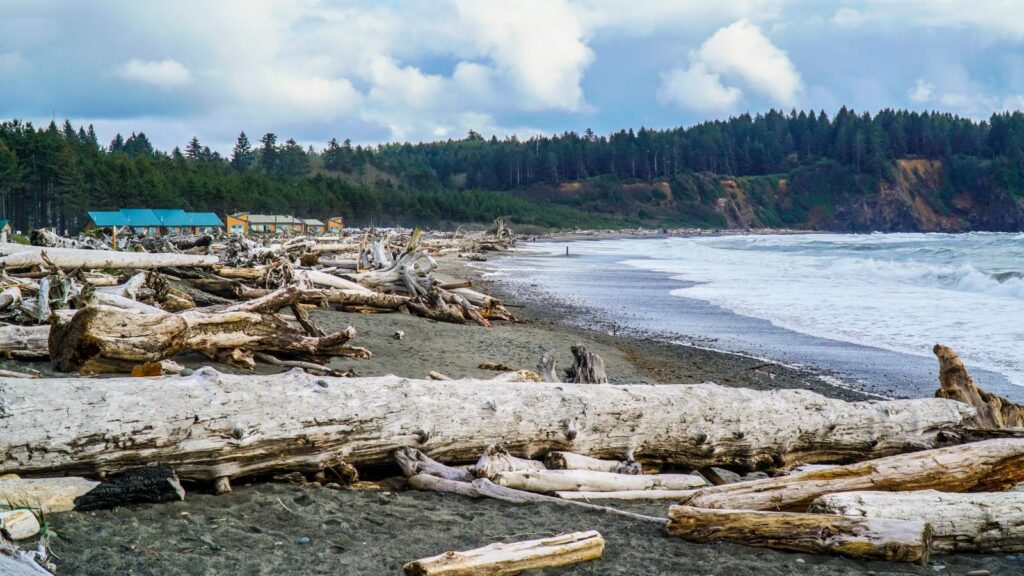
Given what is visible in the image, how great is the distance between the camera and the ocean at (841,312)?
10727 millimetres

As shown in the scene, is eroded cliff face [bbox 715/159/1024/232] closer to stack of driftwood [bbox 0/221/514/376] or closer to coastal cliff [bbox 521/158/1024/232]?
coastal cliff [bbox 521/158/1024/232]

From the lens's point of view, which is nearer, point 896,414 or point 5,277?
point 896,414

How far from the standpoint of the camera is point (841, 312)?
16516 mm

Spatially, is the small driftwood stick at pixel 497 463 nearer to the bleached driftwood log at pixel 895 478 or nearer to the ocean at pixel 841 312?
the bleached driftwood log at pixel 895 478

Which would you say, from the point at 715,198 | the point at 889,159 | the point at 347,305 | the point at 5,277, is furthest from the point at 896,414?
the point at 889,159

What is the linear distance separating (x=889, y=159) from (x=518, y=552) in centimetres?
16219

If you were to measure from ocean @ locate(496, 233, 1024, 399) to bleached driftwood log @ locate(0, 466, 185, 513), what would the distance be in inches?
311

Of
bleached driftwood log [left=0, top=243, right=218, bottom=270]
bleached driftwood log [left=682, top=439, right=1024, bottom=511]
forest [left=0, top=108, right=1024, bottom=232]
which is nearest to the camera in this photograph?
bleached driftwood log [left=682, top=439, right=1024, bottom=511]

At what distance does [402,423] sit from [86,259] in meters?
9.77

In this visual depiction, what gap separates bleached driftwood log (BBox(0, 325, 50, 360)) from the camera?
6566mm

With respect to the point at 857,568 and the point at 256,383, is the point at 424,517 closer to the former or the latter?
the point at 256,383

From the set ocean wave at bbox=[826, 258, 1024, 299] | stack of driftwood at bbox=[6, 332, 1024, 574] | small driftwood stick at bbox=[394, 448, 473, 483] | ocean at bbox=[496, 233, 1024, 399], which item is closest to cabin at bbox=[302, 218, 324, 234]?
ocean at bbox=[496, 233, 1024, 399]

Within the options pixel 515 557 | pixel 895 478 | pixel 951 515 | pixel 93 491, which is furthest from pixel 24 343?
pixel 951 515

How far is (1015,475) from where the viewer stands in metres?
4.98
